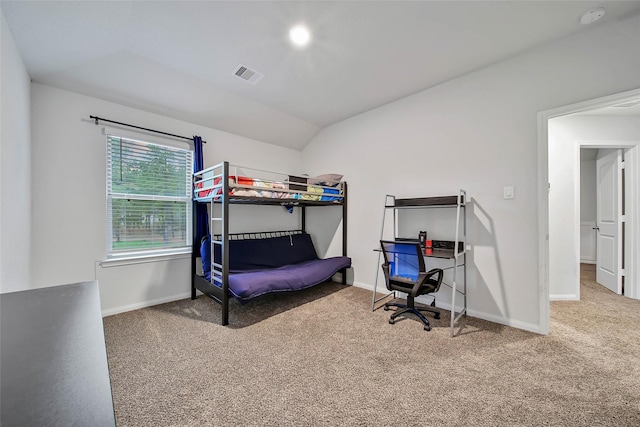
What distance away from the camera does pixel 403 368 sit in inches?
72.3

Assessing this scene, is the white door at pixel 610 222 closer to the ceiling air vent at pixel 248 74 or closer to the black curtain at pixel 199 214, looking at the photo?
the ceiling air vent at pixel 248 74

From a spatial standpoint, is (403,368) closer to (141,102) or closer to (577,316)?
(577,316)

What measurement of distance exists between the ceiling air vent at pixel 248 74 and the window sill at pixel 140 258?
7.32 feet

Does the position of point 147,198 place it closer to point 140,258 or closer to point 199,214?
point 199,214

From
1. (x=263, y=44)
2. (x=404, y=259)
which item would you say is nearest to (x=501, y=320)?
(x=404, y=259)

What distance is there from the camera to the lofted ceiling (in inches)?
73.5

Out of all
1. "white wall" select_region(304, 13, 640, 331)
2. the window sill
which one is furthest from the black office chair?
the window sill

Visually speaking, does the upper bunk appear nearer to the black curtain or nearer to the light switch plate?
the black curtain

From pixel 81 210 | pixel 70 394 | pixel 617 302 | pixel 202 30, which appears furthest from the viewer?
pixel 617 302

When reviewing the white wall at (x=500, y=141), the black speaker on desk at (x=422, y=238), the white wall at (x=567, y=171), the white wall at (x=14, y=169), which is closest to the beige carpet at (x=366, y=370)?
the white wall at (x=500, y=141)

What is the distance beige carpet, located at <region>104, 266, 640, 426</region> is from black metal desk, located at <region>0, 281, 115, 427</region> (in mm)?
899

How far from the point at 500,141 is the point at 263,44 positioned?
8.10ft

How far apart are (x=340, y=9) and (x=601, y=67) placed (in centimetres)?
218

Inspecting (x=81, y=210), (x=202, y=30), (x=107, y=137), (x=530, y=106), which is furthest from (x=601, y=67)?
(x=81, y=210)
